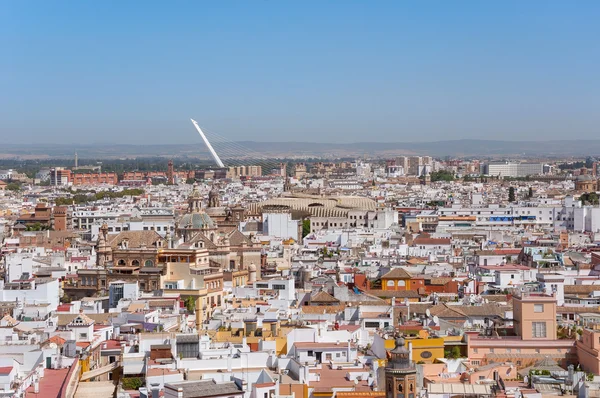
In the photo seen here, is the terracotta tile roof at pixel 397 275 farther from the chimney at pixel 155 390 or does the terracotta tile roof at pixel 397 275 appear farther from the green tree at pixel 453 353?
the chimney at pixel 155 390

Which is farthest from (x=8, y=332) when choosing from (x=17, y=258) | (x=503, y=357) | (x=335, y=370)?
(x=17, y=258)

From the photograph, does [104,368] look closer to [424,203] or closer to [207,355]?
[207,355]

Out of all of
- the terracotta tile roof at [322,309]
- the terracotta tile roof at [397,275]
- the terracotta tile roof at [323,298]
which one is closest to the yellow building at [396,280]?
the terracotta tile roof at [397,275]

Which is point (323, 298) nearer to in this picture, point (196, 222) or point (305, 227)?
point (196, 222)

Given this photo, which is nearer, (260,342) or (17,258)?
(260,342)

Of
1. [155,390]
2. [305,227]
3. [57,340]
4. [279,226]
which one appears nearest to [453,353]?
[57,340]

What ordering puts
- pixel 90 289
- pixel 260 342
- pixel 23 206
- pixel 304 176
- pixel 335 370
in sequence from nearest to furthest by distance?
pixel 335 370 → pixel 260 342 → pixel 90 289 → pixel 23 206 → pixel 304 176

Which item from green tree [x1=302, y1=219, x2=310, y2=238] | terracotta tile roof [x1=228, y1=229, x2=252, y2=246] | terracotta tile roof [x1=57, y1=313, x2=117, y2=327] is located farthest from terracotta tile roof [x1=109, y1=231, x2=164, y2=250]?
green tree [x1=302, y1=219, x2=310, y2=238]

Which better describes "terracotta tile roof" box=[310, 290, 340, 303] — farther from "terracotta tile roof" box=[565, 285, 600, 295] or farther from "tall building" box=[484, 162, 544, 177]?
"tall building" box=[484, 162, 544, 177]

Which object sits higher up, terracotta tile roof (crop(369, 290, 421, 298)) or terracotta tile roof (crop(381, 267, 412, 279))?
terracotta tile roof (crop(381, 267, 412, 279))
